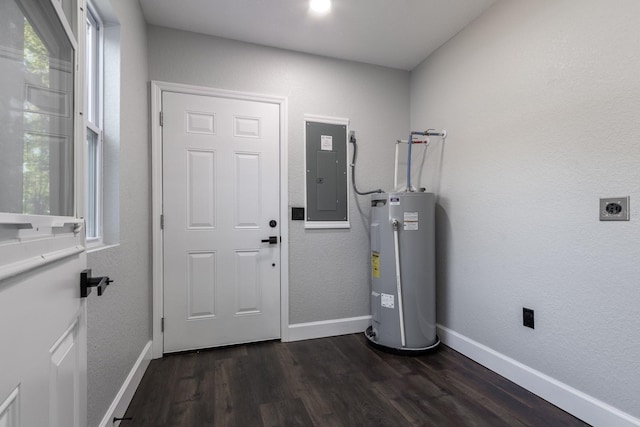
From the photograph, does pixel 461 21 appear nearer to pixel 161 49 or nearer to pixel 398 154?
pixel 398 154

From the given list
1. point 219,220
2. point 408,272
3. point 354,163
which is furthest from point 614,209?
point 219,220

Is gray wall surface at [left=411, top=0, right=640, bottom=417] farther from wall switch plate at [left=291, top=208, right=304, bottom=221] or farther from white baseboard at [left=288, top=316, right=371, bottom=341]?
wall switch plate at [left=291, top=208, right=304, bottom=221]

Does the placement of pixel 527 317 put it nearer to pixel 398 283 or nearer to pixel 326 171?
pixel 398 283

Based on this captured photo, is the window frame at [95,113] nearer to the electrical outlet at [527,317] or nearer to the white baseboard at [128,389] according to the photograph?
the white baseboard at [128,389]

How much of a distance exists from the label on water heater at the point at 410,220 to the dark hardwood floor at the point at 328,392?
1.03 metres

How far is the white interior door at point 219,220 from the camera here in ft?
7.64

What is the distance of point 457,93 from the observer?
7.96ft

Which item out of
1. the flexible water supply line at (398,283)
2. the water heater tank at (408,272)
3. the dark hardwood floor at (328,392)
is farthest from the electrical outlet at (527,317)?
the flexible water supply line at (398,283)

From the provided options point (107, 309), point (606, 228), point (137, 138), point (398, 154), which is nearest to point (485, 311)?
point (606, 228)

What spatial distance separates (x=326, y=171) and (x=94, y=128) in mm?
1743

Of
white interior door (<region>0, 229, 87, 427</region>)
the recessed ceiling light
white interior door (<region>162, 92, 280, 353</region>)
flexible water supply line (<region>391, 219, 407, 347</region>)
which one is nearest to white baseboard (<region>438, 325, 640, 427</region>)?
flexible water supply line (<region>391, 219, 407, 347</region>)

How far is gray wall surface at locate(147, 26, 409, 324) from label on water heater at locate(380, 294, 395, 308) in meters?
0.42

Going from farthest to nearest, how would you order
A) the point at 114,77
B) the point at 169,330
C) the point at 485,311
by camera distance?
the point at 169,330 < the point at 485,311 < the point at 114,77

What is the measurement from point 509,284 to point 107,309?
2.43 meters
